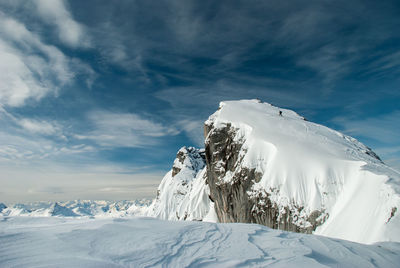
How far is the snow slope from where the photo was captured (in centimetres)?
1206

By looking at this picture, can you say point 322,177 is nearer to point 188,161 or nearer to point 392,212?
point 392,212

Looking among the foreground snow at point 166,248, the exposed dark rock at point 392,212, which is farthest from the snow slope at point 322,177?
the foreground snow at point 166,248

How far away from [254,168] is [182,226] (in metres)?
19.7

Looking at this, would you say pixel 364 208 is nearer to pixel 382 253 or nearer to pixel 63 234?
pixel 382 253

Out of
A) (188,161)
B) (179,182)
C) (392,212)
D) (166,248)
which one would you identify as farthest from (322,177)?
(188,161)

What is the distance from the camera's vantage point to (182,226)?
588cm

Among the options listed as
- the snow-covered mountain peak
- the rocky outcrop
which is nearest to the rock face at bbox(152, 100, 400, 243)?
the rocky outcrop

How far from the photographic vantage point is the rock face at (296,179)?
41.8 feet

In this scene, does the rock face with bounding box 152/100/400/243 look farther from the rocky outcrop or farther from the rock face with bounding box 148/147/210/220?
the rock face with bounding box 148/147/210/220

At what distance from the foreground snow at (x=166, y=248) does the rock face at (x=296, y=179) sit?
7.35 meters

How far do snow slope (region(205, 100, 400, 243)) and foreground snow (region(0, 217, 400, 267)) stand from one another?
7359 mm

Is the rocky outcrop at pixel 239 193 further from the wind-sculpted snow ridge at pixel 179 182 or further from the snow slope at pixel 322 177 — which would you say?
the wind-sculpted snow ridge at pixel 179 182

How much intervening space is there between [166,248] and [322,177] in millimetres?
17210

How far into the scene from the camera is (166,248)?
4402 millimetres
